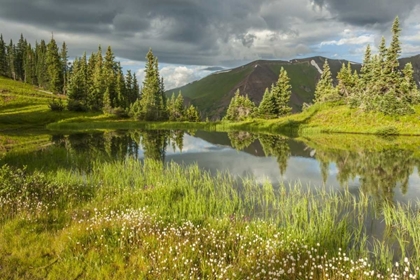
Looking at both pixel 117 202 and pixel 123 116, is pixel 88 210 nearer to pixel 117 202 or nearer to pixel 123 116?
pixel 117 202

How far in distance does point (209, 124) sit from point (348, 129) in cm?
3826

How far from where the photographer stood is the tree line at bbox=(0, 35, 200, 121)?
293 ft

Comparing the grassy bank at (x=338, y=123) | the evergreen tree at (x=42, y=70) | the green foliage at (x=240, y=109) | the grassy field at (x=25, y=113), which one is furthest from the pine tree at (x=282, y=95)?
the evergreen tree at (x=42, y=70)

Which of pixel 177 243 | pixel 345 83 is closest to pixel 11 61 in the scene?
pixel 345 83

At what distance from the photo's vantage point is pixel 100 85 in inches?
3762

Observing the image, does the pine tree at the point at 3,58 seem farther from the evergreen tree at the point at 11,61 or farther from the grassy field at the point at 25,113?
the grassy field at the point at 25,113

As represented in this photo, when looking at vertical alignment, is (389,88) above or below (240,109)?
above

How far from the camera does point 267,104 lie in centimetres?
9825

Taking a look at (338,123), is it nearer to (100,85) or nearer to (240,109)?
(240,109)

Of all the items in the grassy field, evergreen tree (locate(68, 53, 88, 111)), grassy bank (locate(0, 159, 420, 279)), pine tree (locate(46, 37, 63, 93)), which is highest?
pine tree (locate(46, 37, 63, 93))

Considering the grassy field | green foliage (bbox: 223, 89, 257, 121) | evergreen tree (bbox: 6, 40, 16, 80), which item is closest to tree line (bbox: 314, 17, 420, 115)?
green foliage (bbox: 223, 89, 257, 121)

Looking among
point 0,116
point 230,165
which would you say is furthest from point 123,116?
point 230,165

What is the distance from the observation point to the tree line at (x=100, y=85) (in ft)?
293

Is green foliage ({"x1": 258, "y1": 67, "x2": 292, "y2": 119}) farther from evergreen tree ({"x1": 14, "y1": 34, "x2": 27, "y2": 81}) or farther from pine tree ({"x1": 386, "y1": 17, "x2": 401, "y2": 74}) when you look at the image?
evergreen tree ({"x1": 14, "y1": 34, "x2": 27, "y2": 81})
